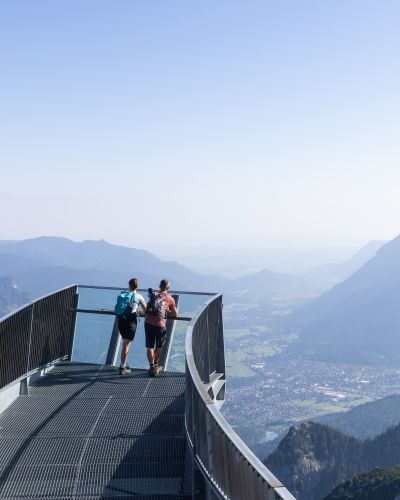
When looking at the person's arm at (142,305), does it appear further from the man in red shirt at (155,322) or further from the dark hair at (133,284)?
the man in red shirt at (155,322)

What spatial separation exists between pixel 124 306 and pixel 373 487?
421 ft

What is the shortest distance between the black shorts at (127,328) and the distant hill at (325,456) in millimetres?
180296

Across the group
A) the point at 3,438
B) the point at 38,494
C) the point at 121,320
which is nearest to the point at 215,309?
the point at 121,320

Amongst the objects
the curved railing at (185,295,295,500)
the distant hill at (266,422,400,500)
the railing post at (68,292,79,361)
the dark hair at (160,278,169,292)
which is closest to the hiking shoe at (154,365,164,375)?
the dark hair at (160,278,169,292)

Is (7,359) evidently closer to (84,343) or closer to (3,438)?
(3,438)

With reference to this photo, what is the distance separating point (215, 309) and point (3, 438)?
477 cm

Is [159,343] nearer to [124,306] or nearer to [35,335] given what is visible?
[124,306]

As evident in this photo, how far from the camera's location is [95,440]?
8078 mm

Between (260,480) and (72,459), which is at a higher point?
(260,480)

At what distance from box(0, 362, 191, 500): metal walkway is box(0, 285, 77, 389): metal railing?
41 centimetres

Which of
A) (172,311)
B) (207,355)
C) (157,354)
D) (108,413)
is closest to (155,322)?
(157,354)

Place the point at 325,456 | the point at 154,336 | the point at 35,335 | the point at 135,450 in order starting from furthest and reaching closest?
the point at 325,456 → the point at 154,336 → the point at 35,335 → the point at 135,450

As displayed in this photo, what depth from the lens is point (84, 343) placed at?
13195 mm

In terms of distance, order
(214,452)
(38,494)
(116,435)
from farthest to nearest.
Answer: (116,435) → (38,494) → (214,452)
